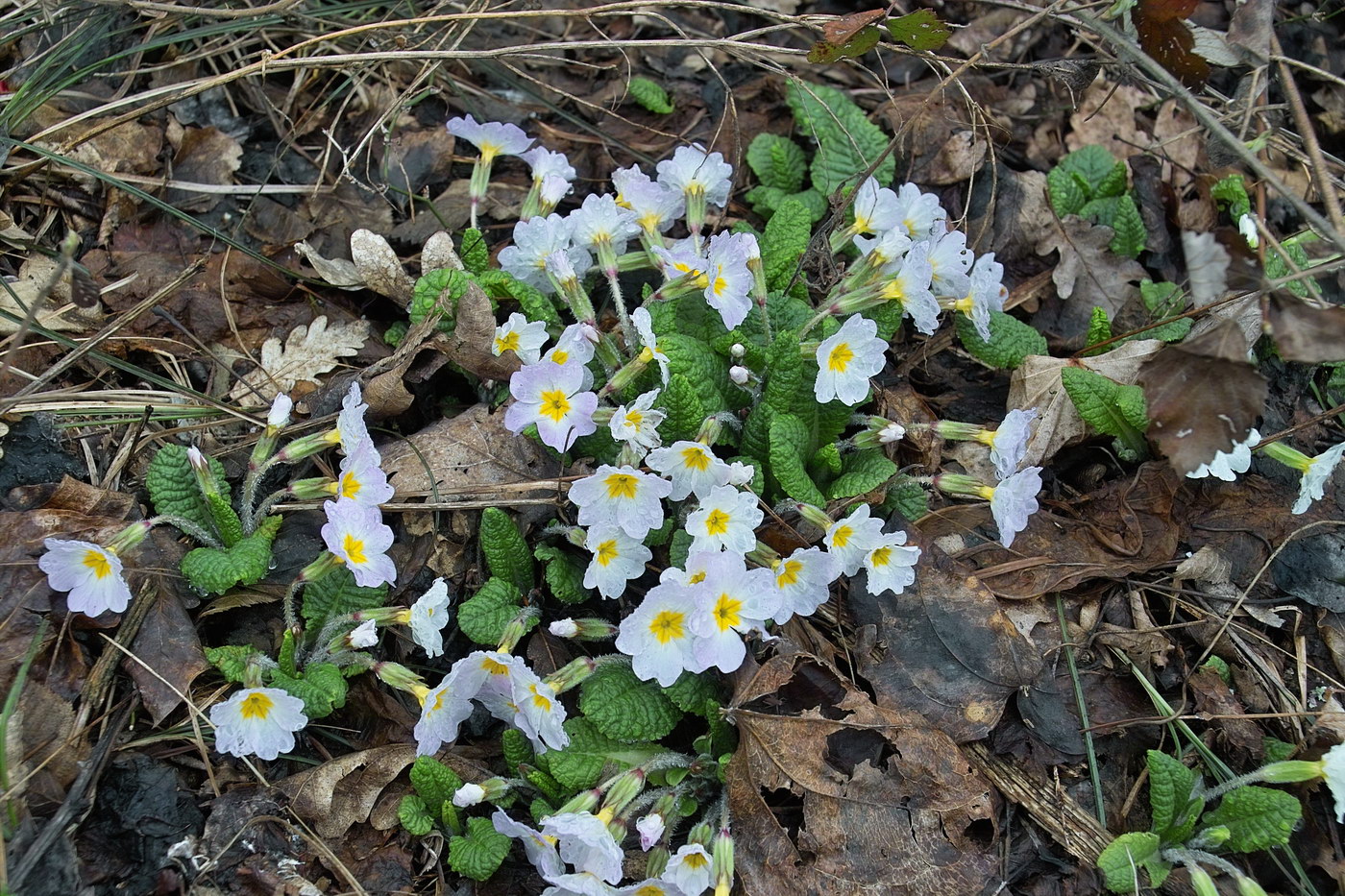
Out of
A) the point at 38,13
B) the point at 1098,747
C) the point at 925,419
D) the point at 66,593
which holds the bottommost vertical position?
the point at 1098,747

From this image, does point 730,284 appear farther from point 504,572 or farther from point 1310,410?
point 1310,410

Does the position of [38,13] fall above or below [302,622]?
above

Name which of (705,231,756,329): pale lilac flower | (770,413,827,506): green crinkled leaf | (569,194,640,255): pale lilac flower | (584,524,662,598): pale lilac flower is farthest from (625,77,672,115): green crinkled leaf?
(584,524,662,598): pale lilac flower

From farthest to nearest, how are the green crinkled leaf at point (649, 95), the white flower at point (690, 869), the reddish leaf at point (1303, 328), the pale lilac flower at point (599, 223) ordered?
the green crinkled leaf at point (649, 95)
the pale lilac flower at point (599, 223)
the white flower at point (690, 869)
the reddish leaf at point (1303, 328)

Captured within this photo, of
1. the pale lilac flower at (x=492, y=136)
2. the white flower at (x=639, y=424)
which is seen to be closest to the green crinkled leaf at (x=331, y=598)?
the white flower at (x=639, y=424)

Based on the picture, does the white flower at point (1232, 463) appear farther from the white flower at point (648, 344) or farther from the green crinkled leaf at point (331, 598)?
the green crinkled leaf at point (331, 598)

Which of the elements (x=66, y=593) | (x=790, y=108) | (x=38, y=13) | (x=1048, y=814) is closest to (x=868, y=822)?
(x=1048, y=814)
